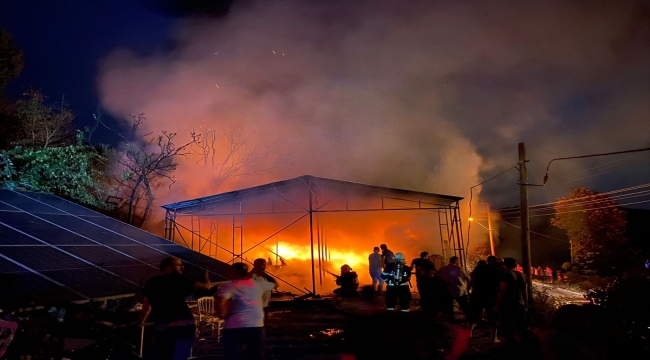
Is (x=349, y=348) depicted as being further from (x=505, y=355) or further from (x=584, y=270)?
(x=584, y=270)

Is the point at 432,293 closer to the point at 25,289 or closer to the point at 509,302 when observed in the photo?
the point at 509,302

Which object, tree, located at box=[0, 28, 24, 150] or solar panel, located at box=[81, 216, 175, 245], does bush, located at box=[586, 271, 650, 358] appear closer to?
solar panel, located at box=[81, 216, 175, 245]

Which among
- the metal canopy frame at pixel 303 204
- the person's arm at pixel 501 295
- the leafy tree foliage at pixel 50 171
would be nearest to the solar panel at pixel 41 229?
the leafy tree foliage at pixel 50 171

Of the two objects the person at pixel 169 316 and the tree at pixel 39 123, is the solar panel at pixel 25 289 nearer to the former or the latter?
the person at pixel 169 316

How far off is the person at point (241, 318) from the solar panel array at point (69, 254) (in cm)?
189

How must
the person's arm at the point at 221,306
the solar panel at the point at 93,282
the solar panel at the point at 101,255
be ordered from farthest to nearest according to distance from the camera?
the solar panel at the point at 101,255, the solar panel at the point at 93,282, the person's arm at the point at 221,306

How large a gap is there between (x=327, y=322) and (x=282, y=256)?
1058 centimetres

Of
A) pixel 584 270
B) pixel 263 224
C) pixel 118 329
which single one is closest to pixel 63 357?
pixel 118 329

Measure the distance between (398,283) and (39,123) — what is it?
18336 mm

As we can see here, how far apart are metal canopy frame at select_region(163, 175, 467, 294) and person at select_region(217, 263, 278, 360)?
11.2 meters

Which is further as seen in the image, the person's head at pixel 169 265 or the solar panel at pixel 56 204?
the solar panel at pixel 56 204

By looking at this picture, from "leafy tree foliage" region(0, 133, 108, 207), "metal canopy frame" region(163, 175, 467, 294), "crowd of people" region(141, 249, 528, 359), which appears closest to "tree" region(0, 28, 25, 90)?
"leafy tree foliage" region(0, 133, 108, 207)

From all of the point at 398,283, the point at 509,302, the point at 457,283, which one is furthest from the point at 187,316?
the point at 457,283

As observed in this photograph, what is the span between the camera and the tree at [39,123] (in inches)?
713
